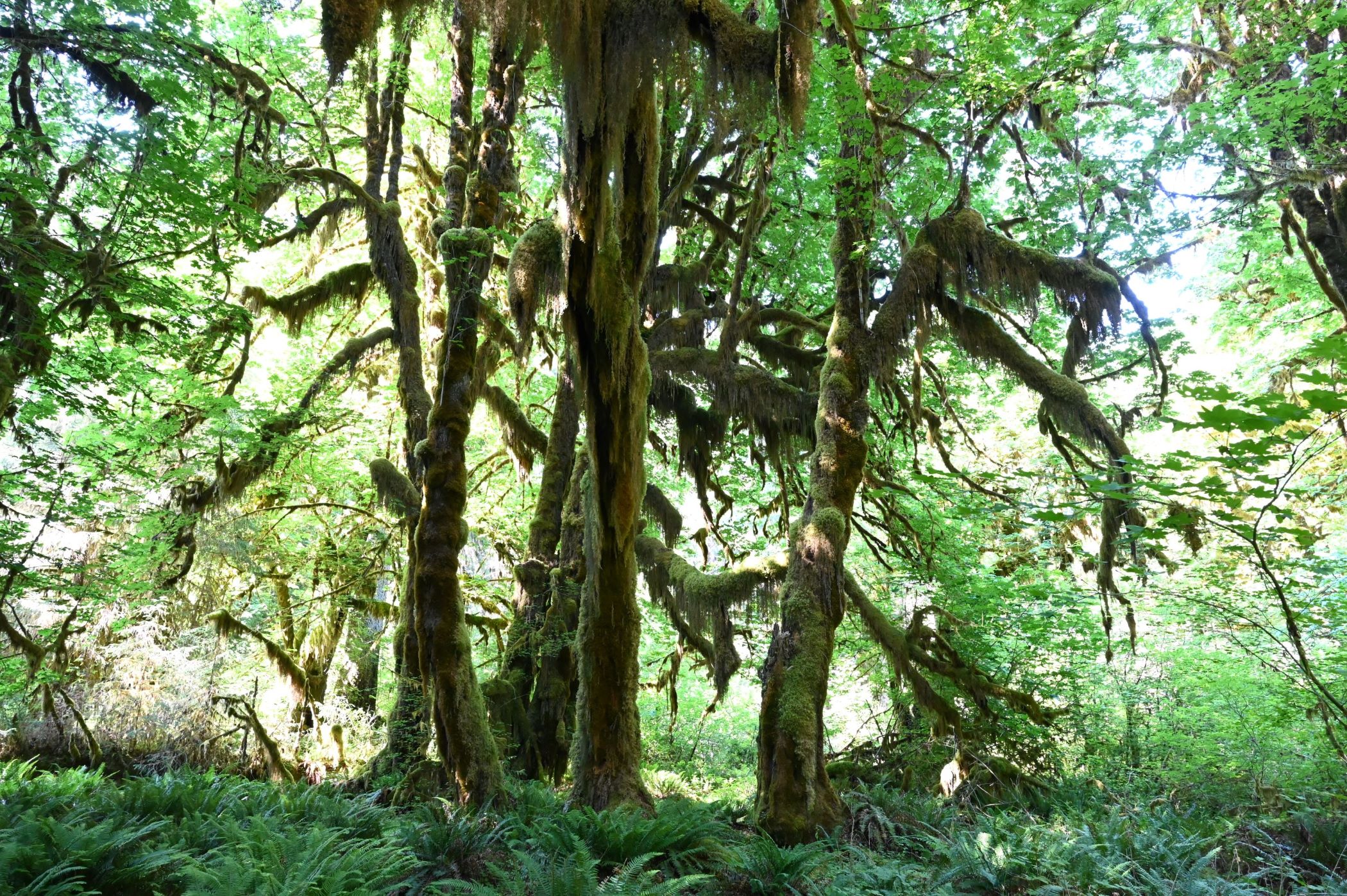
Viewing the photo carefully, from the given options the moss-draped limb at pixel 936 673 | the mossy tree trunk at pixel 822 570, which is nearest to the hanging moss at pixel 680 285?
the mossy tree trunk at pixel 822 570

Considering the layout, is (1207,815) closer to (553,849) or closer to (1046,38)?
(553,849)

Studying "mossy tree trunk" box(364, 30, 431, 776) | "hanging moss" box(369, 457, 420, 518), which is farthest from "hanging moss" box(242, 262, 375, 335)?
"hanging moss" box(369, 457, 420, 518)

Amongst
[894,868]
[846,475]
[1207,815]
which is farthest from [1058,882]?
[846,475]

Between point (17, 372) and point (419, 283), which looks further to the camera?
point (419, 283)

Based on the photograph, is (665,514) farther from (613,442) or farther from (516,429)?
(613,442)

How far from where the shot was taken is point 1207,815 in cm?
599

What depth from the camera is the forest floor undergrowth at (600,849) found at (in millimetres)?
3742

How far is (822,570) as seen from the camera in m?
6.22

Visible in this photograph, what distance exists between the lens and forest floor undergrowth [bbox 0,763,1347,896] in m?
3.74

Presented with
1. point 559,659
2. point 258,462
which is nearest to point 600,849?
point 559,659

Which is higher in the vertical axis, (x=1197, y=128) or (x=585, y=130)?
(x=1197, y=128)

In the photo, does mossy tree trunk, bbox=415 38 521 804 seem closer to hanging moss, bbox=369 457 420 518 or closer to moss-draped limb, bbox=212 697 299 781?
hanging moss, bbox=369 457 420 518

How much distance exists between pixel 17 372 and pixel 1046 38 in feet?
32.2

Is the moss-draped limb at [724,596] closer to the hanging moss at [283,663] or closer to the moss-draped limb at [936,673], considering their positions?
the moss-draped limb at [936,673]
